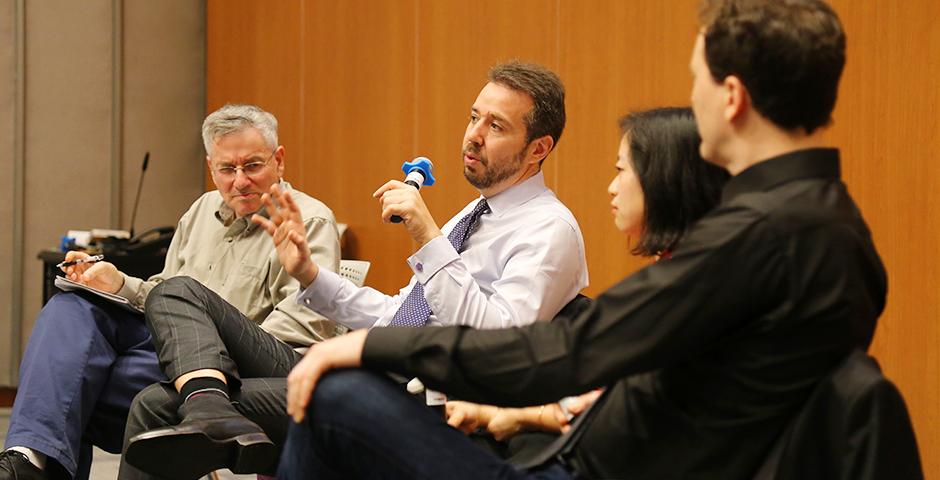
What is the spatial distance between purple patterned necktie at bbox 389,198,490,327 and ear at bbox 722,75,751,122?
1.14 m

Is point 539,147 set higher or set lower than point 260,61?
lower

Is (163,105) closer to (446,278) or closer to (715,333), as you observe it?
(446,278)

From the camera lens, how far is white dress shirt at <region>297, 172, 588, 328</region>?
2.28m

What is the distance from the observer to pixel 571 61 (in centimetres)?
368

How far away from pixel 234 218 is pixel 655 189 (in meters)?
1.78

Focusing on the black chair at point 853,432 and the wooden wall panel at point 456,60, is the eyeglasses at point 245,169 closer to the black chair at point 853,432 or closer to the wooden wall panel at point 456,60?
the wooden wall panel at point 456,60

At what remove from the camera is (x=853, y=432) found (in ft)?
4.23

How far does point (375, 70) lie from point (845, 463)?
12.3 feet

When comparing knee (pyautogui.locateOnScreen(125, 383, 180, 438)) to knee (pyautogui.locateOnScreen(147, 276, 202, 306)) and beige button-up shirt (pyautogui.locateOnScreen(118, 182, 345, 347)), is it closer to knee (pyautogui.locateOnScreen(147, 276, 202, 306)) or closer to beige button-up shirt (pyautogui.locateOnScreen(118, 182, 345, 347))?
knee (pyautogui.locateOnScreen(147, 276, 202, 306))

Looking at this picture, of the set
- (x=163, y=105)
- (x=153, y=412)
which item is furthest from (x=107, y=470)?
(x=163, y=105)

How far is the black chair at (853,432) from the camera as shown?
1.28m

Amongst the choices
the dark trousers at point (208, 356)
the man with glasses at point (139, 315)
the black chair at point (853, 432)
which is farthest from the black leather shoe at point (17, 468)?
the black chair at point (853, 432)

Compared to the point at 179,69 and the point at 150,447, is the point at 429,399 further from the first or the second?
the point at 179,69

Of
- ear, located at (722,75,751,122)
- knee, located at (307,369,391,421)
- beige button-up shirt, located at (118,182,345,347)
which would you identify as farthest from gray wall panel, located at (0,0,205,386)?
ear, located at (722,75,751,122)
